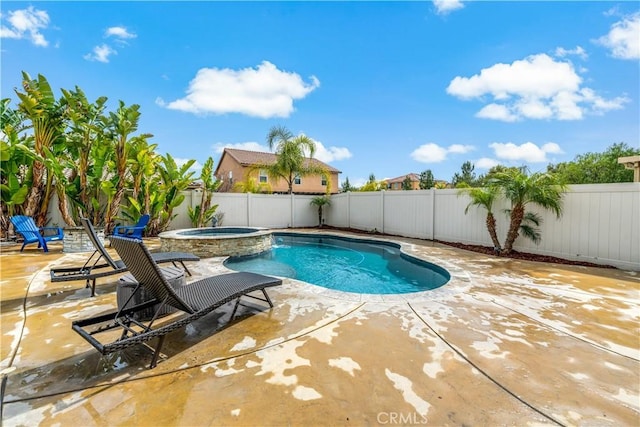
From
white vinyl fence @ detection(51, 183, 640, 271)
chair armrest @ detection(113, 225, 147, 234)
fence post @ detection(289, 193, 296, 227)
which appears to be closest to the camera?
white vinyl fence @ detection(51, 183, 640, 271)

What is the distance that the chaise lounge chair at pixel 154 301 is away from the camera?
111 inches

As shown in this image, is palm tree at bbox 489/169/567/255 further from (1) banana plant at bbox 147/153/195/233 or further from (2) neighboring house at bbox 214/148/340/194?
(2) neighboring house at bbox 214/148/340/194

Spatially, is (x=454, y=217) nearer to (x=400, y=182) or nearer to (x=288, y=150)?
(x=288, y=150)

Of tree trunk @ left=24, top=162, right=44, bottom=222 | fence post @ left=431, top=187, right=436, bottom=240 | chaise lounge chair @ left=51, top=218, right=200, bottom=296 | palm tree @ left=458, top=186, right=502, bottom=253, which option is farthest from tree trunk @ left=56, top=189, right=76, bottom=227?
palm tree @ left=458, top=186, right=502, bottom=253

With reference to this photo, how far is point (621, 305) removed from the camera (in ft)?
14.8

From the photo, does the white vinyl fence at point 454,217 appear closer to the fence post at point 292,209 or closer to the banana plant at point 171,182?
the fence post at point 292,209

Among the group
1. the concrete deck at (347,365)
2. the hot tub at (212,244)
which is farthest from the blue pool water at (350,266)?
the concrete deck at (347,365)

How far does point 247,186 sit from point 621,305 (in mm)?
17938

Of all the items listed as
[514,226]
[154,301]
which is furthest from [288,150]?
[154,301]

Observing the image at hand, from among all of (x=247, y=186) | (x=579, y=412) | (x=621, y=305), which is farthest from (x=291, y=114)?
(x=579, y=412)

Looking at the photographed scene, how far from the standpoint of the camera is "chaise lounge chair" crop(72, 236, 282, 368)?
9.24 ft

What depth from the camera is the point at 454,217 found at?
35.1 ft

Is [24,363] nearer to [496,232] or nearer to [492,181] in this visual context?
[492,181]

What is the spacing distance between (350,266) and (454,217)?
4.83 m
